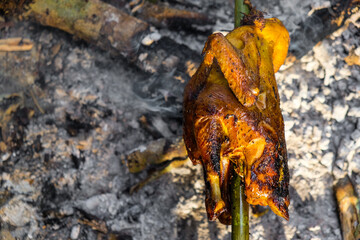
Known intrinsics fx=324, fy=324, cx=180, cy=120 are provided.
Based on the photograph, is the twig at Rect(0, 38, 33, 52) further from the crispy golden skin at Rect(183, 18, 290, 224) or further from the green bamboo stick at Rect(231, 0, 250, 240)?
the green bamboo stick at Rect(231, 0, 250, 240)

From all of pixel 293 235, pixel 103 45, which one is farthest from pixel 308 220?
pixel 103 45

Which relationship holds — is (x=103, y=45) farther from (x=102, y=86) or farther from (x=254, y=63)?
(x=254, y=63)

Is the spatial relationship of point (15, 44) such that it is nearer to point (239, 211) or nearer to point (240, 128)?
point (240, 128)

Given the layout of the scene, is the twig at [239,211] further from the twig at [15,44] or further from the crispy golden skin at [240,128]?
the twig at [15,44]

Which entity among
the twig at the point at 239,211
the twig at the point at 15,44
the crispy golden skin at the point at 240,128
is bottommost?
the twig at the point at 15,44

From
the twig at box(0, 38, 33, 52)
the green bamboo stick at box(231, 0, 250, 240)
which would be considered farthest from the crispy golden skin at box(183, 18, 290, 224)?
the twig at box(0, 38, 33, 52)

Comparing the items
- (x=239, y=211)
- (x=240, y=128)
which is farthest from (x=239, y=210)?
(x=240, y=128)

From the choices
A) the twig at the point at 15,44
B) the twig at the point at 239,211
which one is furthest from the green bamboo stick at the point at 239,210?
the twig at the point at 15,44

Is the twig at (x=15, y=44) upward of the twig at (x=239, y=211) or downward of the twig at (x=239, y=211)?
downward
